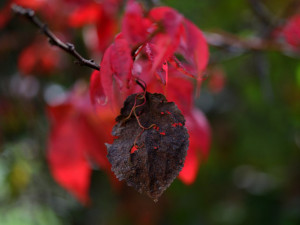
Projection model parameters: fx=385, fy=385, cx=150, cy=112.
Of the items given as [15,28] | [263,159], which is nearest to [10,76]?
[15,28]

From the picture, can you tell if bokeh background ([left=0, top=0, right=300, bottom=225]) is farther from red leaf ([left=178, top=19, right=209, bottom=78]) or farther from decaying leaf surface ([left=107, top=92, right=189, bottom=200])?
decaying leaf surface ([left=107, top=92, right=189, bottom=200])

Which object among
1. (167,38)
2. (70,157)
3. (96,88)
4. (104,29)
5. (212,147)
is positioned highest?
(167,38)

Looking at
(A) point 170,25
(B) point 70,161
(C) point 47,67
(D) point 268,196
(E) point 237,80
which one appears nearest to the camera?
(A) point 170,25

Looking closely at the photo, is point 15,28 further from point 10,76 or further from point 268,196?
point 268,196

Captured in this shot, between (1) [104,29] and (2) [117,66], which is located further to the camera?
(1) [104,29]

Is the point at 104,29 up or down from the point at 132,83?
down

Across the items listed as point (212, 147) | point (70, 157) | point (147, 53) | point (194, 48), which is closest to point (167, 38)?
point (147, 53)

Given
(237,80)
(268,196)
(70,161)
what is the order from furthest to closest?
(237,80)
(268,196)
(70,161)

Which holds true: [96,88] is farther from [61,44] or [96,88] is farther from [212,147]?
[212,147]
